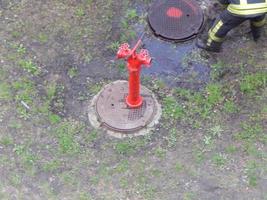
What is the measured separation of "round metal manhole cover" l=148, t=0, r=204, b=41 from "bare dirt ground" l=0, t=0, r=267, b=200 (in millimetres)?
89

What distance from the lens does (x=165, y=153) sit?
4770 mm

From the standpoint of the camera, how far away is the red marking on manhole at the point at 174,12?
5.57 m

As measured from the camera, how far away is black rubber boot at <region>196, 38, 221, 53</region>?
534cm

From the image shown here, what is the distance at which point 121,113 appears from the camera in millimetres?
4941

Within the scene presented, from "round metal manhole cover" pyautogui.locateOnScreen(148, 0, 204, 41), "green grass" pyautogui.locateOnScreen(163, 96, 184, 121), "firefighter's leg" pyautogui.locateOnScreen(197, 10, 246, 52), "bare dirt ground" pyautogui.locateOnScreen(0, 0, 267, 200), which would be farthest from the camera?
"round metal manhole cover" pyautogui.locateOnScreen(148, 0, 204, 41)

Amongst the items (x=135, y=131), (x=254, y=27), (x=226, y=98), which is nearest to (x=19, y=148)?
(x=135, y=131)

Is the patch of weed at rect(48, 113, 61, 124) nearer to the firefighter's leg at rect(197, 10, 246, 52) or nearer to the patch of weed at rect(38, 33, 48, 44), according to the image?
the patch of weed at rect(38, 33, 48, 44)

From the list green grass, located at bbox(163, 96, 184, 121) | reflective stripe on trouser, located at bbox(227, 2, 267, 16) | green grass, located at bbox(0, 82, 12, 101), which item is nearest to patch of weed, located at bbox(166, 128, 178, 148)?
green grass, located at bbox(163, 96, 184, 121)

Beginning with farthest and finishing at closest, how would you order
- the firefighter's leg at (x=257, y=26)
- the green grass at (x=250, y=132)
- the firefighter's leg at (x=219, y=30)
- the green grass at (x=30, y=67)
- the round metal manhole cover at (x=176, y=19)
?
1. the round metal manhole cover at (x=176, y=19)
2. the firefighter's leg at (x=257, y=26)
3. the green grass at (x=30, y=67)
4. the firefighter's leg at (x=219, y=30)
5. the green grass at (x=250, y=132)

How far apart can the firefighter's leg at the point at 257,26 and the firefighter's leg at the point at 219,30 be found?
24cm

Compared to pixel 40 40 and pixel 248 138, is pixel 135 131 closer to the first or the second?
pixel 248 138

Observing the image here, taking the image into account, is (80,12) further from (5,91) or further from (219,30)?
(219,30)

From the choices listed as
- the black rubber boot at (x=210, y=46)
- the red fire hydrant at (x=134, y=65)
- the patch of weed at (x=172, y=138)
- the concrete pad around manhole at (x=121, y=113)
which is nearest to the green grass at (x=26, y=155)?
the concrete pad around manhole at (x=121, y=113)

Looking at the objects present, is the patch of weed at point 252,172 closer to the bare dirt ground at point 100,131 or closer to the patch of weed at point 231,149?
the bare dirt ground at point 100,131
